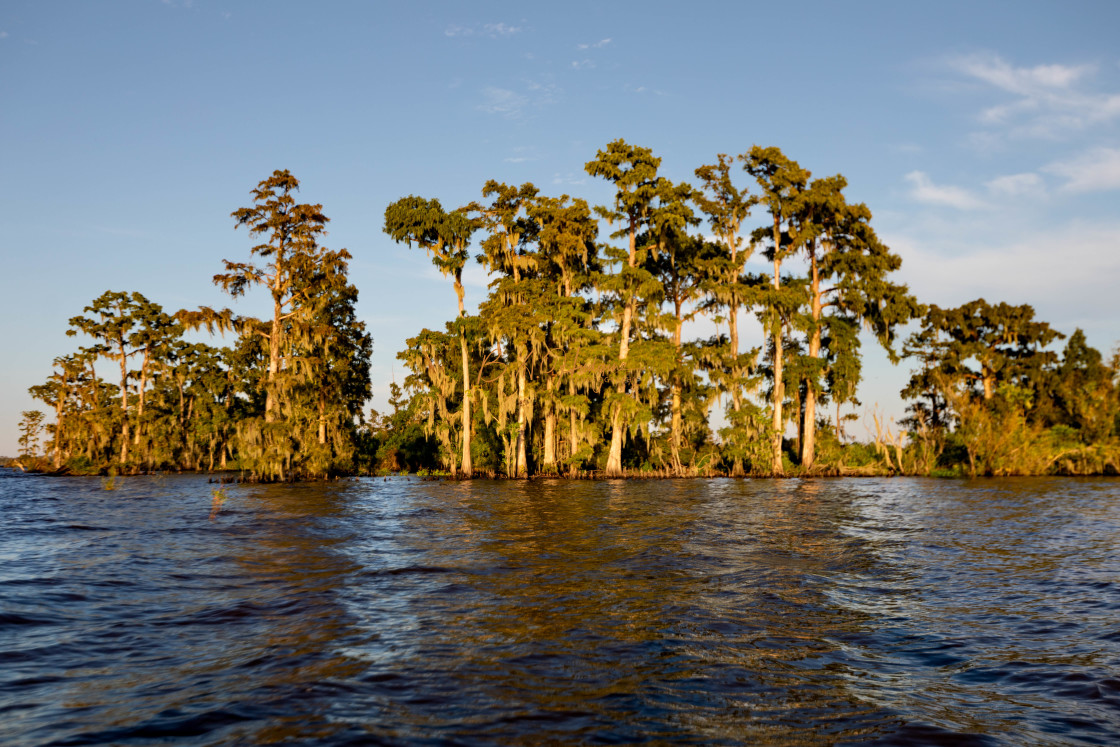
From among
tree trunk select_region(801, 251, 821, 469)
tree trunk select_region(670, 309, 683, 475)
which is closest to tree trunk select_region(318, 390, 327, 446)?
tree trunk select_region(670, 309, 683, 475)

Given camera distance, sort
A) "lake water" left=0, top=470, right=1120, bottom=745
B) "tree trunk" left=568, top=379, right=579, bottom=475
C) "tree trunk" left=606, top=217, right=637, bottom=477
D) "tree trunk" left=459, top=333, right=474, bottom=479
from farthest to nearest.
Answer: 1. "tree trunk" left=568, top=379, right=579, bottom=475
2. "tree trunk" left=459, top=333, right=474, bottom=479
3. "tree trunk" left=606, top=217, right=637, bottom=477
4. "lake water" left=0, top=470, right=1120, bottom=745

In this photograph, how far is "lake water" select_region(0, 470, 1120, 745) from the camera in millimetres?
5184

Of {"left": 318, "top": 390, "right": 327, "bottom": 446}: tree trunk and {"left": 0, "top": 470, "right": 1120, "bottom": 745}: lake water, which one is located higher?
{"left": 318, "top": 390, "right": 327, "bottom": 446}: tree trunk

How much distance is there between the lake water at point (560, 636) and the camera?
17.0 feet

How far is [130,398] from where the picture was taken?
5672 centimetres

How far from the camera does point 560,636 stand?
7547 mm

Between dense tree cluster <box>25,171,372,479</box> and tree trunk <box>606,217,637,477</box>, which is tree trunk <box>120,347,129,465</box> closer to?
dense tree cluster <box>25,171,372,479</box>

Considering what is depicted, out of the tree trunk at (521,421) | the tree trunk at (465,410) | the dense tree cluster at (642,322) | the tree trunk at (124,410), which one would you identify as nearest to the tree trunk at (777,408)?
the dense tree cluster at (642,322)

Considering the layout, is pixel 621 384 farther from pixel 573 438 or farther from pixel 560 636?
pixel 560 636

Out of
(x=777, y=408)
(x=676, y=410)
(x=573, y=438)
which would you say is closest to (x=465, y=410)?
(x=573, y=438)

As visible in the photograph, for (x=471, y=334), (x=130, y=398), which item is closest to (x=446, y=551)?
(x=471, y=334)

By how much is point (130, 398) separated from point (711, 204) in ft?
164

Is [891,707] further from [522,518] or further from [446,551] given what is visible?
[522,518]

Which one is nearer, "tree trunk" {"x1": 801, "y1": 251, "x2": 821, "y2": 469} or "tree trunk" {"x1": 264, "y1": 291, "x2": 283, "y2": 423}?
"tree trunk" {"x1": 264, "y1": 291, "x2": 283, "y2": 423}
